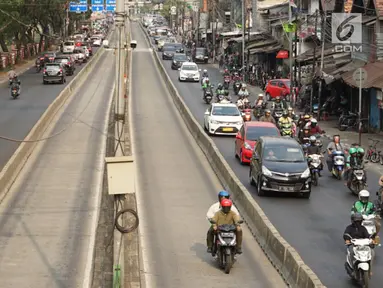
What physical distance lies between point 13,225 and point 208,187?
23.6 feet

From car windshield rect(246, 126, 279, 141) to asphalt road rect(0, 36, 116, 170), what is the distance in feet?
29.5

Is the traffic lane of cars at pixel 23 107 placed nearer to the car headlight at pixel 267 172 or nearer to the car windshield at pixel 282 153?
the car windshield at pixel 282 153

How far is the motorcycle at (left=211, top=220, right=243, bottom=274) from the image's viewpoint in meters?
15.3

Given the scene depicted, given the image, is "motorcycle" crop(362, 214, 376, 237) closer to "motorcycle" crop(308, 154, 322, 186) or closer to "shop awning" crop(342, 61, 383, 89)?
"motorcycle" crop(308, 154, 322, 186)

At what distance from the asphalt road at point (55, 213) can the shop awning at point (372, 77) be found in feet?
38.9

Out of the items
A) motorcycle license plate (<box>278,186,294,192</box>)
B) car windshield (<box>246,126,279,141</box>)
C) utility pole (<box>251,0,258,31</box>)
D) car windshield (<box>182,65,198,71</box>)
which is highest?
utility pole (<box>251,0,258,31</box>)

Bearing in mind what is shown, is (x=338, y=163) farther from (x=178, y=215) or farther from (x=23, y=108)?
(x=23, y=108)

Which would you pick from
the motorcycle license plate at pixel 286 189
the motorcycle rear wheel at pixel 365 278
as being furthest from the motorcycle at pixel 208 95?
the motorcycle rear wheel at pixel 365 278

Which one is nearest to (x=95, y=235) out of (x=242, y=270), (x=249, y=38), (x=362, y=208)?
(x=242, y=270)

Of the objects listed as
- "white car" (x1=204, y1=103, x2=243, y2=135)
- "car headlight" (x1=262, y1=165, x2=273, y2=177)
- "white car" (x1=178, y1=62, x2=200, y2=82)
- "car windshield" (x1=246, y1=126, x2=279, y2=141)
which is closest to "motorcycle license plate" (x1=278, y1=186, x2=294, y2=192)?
"car headlight" (x1=262, y1=165, x2=273, y2=177)

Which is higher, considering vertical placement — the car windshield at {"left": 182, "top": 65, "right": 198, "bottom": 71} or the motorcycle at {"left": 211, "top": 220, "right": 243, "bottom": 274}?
the car windshield at {"left": 182, "top": 65, "right": 198, "bottom": 71}

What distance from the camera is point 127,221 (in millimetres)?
18781

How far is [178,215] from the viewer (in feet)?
71.2

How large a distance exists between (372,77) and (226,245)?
23.0m
